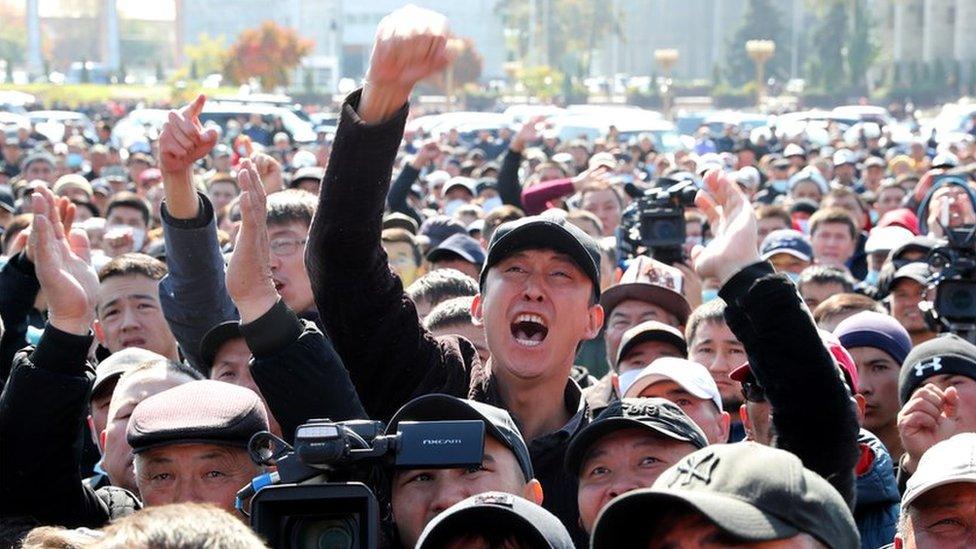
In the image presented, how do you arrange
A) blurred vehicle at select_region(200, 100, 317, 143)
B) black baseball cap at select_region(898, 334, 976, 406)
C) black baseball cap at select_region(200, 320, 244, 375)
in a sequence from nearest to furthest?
black baseball cap at select_region(200, 320, 244, 375) < black baseball cap at select_region(898, 334, 976, 406) < blurred vehicle at select_region(200, 100, 317, 143)

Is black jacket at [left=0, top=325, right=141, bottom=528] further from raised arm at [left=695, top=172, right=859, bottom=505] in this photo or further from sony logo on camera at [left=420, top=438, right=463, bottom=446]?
raised arm at [left=695, top=172, right=859, bottom=505]

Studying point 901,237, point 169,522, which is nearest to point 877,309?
point 901,237

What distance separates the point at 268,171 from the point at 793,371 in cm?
374

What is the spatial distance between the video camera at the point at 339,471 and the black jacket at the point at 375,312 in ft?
2.51

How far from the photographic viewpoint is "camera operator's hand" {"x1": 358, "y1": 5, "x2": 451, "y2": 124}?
398 centimetres

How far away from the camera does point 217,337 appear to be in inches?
210

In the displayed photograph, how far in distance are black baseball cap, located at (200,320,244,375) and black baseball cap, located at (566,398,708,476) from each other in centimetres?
156

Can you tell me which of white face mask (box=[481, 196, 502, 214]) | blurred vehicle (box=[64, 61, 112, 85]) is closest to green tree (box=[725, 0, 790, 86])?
blurred vehicle (box=[64, 61, 112, 85])

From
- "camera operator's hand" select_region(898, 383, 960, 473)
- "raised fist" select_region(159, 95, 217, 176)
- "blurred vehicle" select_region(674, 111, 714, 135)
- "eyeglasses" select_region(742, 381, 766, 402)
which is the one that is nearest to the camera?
"eyeglasses" select_region(742, 381, 766, 402)

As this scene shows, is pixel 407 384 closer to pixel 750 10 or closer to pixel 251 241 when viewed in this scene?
pixel 251 241

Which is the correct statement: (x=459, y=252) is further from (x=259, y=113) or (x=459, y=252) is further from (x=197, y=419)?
(x=259, y=113)

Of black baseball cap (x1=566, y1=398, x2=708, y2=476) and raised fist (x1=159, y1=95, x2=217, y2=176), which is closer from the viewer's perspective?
black baseball cap (x1=566, y1=398, x2=708, y2=476)

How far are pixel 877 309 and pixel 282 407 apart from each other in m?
4.00

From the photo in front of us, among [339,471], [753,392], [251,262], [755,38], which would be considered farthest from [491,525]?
[755,38]
